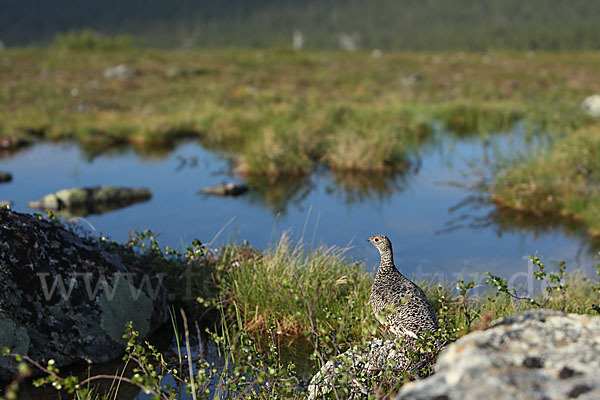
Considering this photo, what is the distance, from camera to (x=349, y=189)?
462 inches

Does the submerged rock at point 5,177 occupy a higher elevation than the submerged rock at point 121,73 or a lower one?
higher

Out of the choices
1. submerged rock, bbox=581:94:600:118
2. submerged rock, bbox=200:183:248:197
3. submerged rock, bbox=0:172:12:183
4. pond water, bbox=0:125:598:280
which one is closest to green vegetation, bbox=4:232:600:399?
pond water, bbox=0:125:598:280

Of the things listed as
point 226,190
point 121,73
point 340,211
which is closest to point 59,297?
point 340,211

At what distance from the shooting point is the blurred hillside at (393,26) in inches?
4318

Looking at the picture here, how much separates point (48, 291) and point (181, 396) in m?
1.33

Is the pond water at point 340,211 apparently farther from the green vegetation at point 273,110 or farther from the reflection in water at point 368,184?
the green vegetation at point 273,110

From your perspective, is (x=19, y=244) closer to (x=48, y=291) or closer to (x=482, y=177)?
(x=48, y=291)

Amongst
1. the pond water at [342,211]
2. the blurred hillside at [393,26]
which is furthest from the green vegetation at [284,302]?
the blurred hillside at [393,26]

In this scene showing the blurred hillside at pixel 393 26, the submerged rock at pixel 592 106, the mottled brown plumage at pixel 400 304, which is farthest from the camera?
the blurred hillside at pixel 393 26

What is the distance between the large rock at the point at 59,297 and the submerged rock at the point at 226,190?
5.59 m

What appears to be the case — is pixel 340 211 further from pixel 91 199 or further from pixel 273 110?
pixel 273 110

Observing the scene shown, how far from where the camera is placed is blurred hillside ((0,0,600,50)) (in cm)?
10969

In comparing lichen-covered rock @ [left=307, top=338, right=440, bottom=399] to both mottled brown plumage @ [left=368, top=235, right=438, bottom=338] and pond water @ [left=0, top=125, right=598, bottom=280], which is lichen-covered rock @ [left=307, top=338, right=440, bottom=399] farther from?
pond water @ [left=0, top=125, right=598, bottom=280]

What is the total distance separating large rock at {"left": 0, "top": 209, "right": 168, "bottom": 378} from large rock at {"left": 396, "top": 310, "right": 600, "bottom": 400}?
12.1 feet
